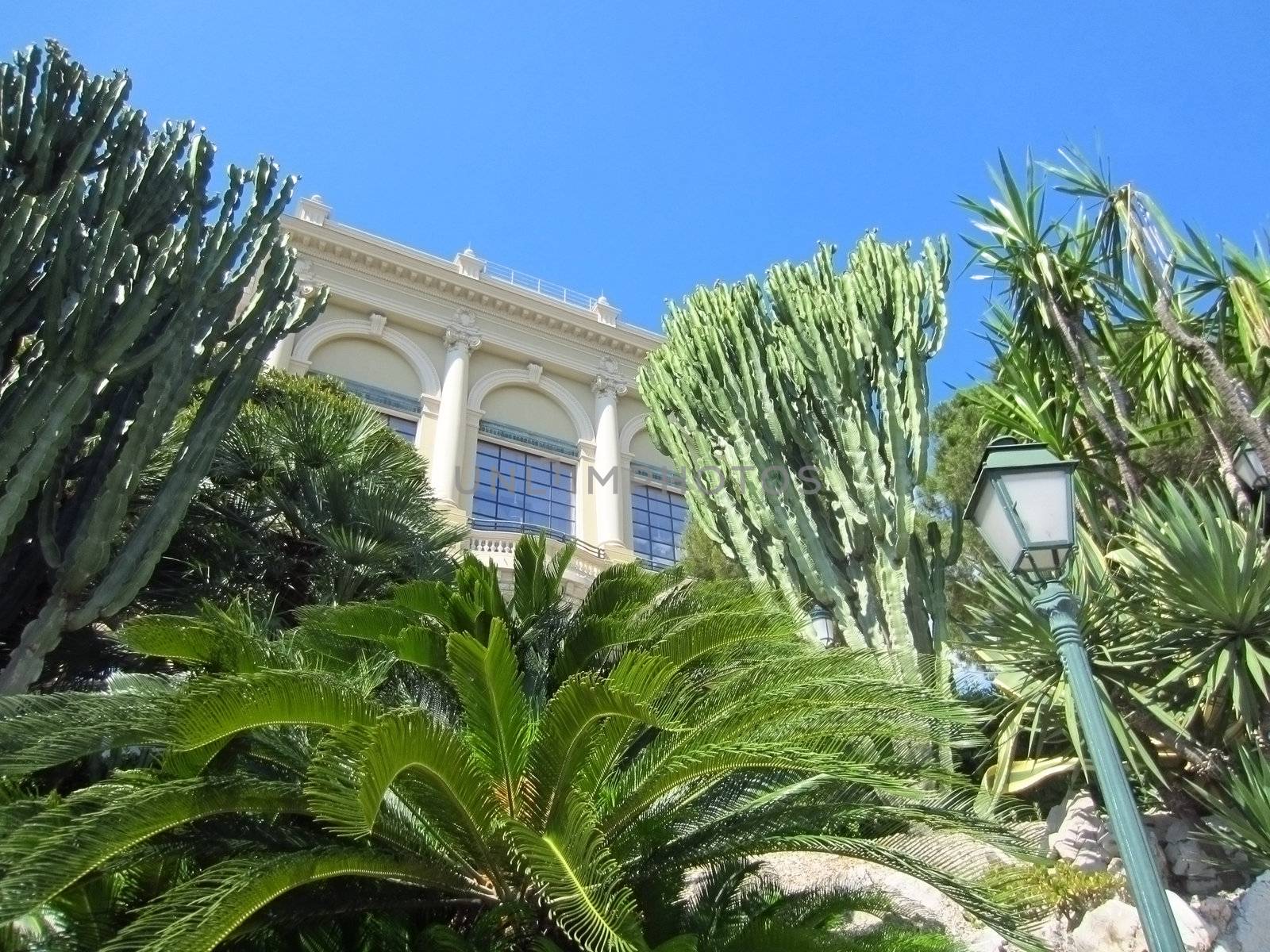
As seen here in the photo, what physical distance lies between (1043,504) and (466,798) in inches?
98.3

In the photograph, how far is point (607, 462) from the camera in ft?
61.9

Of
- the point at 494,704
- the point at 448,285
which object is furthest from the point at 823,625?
the point at 448,285

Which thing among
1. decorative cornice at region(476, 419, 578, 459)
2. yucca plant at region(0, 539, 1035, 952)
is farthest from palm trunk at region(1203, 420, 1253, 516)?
decorative cornice at region(476, 419, 578, 459)

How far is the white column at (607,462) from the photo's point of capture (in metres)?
18.2

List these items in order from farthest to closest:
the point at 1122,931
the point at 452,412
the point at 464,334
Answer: the point at 464,334
the point at 452,412
the point at 1122,931

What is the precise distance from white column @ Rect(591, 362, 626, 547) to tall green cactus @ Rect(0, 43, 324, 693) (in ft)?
32.4

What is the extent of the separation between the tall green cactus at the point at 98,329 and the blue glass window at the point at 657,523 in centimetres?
1075

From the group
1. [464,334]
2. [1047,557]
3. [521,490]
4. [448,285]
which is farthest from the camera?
[448,285]

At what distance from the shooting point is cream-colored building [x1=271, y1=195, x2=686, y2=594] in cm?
1728

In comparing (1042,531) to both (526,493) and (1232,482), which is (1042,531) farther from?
(526,493)

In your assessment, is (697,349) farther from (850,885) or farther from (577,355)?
(577,355)

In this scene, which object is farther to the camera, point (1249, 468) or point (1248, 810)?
point (1249, 468)

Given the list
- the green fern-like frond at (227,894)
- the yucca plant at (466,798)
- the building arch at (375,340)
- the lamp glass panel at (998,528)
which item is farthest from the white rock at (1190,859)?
the building arch at (375,340)

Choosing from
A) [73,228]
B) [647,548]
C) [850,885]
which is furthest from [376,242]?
[850,885]
